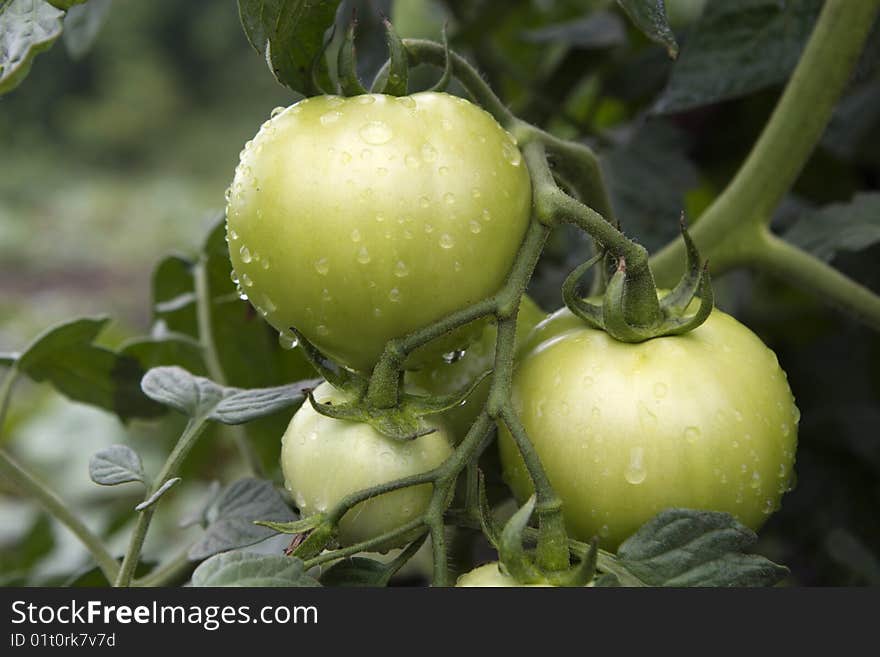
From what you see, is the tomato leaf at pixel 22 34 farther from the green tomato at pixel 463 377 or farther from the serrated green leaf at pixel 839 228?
the serrated green leaf at pixel 839 228

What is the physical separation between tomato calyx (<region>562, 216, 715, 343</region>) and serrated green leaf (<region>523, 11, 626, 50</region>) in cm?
49

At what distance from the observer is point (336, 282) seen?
40 centimetres

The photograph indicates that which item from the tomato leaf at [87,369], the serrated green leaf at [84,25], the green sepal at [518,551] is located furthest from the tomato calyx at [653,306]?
the serrated green leaf at [84,25]

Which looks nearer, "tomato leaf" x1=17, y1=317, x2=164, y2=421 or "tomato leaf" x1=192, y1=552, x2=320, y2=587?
"tomato leaf" x1=192, y1=552, x2=320, y2=587

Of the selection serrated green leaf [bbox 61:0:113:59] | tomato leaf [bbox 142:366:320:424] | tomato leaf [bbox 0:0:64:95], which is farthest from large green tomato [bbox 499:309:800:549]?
serrated green leaf [bbox 61:0:113:59]

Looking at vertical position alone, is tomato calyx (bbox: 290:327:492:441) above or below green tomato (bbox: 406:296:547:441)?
above

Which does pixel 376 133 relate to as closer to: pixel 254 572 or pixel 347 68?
pixel 347 68

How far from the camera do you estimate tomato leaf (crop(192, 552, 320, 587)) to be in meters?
0.37

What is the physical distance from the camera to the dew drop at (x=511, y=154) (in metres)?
0.42

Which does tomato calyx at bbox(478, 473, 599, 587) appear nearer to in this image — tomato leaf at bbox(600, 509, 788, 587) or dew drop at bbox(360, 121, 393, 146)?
tomato leaf at bbox(600, 509, 788, 587)

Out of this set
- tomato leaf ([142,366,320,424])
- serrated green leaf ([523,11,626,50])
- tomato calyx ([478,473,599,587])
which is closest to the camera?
tomato calyx ([478,473,599,587])

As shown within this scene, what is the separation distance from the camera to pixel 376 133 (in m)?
0.40

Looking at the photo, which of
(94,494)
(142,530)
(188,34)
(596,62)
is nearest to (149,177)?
(188,34)

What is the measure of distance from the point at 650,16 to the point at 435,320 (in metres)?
0.16
